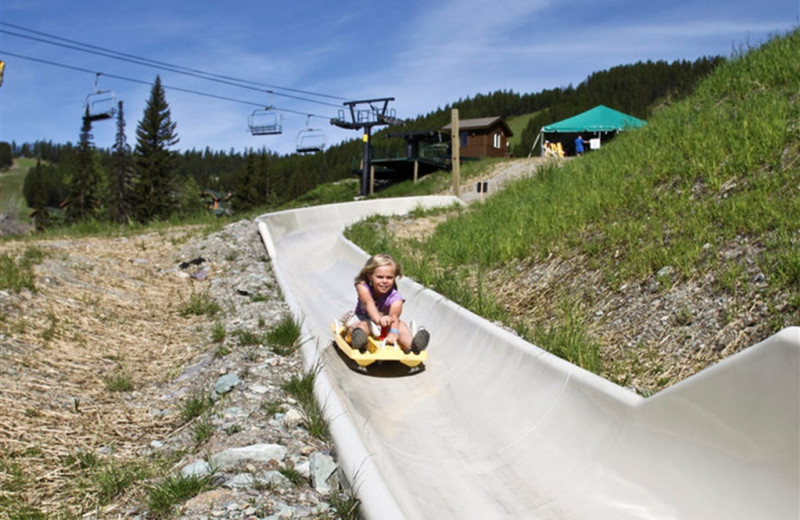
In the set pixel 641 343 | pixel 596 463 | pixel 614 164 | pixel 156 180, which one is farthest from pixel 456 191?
pixel 156 180

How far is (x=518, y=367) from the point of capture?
4.64 metres

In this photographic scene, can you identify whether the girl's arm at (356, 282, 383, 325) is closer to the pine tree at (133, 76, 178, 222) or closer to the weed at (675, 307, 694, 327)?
the weed at (675, 307, 694, 327)

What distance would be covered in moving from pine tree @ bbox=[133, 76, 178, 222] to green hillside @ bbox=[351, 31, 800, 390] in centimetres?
6309

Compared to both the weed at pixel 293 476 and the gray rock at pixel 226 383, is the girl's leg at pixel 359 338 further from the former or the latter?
the weed at pixel 293 476

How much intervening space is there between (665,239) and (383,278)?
280 centimetres

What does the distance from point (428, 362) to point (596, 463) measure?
8.15 ft

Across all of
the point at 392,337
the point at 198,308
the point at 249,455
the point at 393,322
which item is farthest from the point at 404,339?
the point at 198,308

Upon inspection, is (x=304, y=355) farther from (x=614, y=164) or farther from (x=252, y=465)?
(x=614, y=164)

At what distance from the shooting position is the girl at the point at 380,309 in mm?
5582

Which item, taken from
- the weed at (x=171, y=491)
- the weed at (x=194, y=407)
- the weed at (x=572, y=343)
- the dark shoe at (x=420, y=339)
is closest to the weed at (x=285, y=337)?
the dark shoe at (x=420, y=339)

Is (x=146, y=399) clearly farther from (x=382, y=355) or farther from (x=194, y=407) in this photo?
(x=382, y=355)

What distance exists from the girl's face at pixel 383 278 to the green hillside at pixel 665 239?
3.36 feet

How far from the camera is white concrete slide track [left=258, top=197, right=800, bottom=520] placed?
2768 millimetres

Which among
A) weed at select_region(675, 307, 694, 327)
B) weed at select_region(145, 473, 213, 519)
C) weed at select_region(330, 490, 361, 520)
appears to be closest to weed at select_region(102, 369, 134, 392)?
weed at select_region(145, 473, 213, 519)
